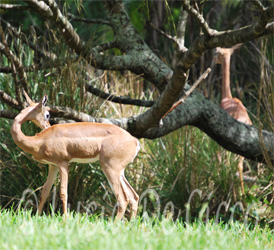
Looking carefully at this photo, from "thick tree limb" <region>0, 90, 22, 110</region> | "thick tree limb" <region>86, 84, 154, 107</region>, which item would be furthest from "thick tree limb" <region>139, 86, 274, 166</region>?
"thick tree limb" <region>0, 90, 22, 110</region>

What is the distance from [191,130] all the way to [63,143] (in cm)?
327

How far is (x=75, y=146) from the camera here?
4.29 meters

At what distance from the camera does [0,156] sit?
599 centimetres

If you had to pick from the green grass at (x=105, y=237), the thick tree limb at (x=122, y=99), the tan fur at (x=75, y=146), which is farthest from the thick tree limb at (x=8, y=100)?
the green grass at (x=105, y=237)

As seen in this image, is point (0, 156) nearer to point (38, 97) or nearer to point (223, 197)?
point (38, 97)

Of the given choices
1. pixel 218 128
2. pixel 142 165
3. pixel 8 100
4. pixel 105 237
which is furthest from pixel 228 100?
pixel 105 237

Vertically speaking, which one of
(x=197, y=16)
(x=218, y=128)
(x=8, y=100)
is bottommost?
(x=218, y=128)

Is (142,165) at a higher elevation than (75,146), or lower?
lower

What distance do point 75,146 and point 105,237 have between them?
116 centimetres

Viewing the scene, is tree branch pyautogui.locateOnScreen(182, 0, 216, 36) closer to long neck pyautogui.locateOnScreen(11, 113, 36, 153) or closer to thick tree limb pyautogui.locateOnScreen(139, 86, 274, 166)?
thick tree limb pyautogui.locateOnScreen(139, 86, 274, 166)

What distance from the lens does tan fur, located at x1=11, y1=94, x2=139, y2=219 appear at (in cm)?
421

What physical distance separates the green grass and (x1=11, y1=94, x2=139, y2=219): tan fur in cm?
43

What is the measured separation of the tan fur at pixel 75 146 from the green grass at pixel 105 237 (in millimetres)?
429

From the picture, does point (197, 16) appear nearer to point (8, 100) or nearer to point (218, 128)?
point (218, 128)
